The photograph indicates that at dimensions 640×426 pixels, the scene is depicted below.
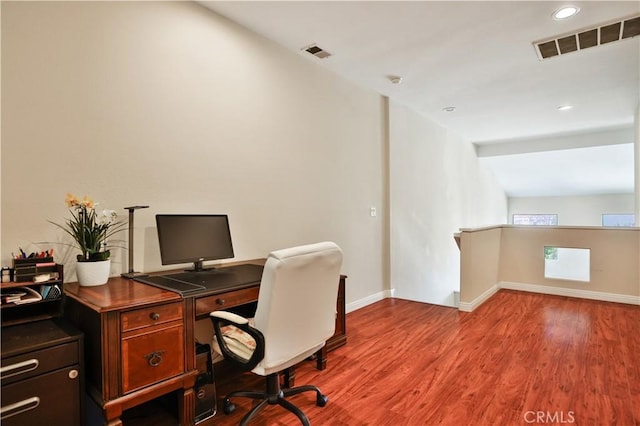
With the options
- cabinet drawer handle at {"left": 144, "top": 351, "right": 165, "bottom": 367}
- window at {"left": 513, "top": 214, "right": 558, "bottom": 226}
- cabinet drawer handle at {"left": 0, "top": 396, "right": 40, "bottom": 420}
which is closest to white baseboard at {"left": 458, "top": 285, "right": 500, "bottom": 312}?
cabinet drawer handle at {"left": 144, "top": 351, "right": 165, "bottom": 367}

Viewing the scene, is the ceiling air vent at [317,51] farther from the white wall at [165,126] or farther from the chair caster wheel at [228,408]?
the chair caster wheel at [228,408]

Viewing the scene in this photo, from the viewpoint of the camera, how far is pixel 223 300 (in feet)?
6.56

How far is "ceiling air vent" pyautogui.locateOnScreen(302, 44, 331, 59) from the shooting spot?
3316 millimetres

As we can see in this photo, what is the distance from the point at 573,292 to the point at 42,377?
5.60 meters

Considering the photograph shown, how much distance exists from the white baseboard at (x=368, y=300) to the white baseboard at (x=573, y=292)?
1.82m

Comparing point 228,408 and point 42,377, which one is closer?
point 42,377

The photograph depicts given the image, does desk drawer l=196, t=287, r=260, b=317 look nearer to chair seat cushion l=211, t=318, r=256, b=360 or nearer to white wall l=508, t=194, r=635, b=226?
chair seat cushion l=211, t=318, r=256, b=360

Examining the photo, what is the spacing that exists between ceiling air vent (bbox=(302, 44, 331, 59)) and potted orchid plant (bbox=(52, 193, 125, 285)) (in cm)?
232

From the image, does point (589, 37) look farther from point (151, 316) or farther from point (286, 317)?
point (151, 316)

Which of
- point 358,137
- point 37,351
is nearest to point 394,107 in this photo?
point 358,137

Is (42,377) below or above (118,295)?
below

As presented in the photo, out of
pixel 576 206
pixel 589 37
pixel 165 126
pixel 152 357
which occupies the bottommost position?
pixel 152 357

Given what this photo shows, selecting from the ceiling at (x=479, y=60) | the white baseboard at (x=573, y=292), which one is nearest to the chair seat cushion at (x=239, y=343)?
the ceiling at (x=479, y=60)

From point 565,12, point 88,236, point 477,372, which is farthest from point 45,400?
point 565,12
